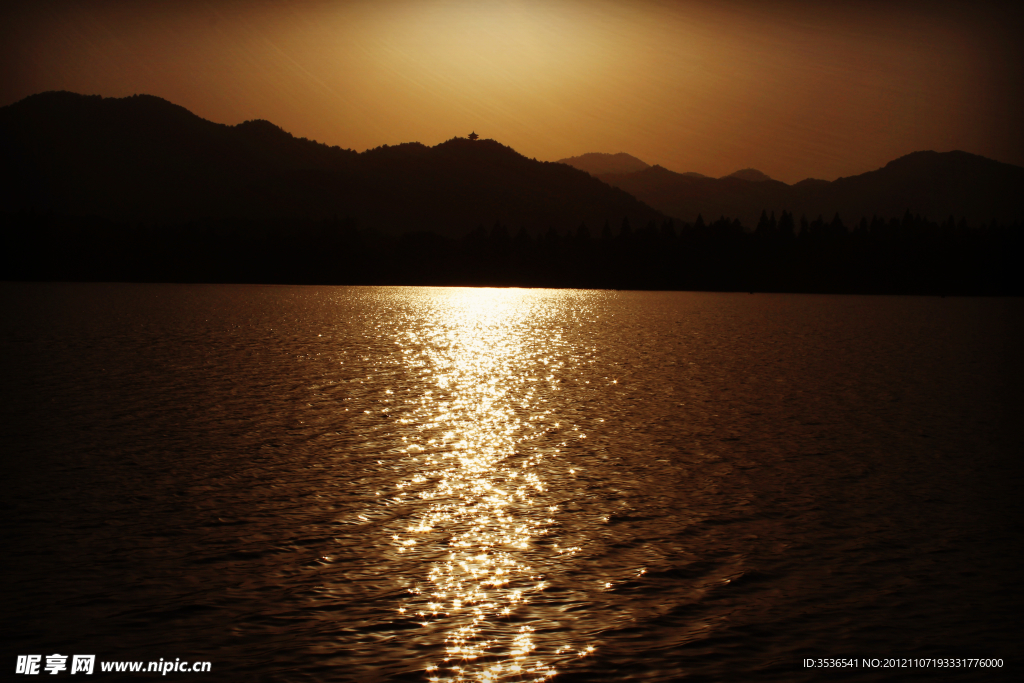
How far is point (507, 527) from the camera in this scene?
16484mm

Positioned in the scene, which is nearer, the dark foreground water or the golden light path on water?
the golden light path on water

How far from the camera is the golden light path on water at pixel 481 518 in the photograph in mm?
10922

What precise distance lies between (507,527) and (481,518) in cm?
81

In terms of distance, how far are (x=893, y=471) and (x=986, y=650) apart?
38.2 feet

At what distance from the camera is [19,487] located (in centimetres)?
1881

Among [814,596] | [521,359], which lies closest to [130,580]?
[814,596]

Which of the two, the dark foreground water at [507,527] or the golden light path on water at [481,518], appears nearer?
the golden light path on water at [481,518]

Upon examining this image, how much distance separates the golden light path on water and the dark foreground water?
7 centimetres

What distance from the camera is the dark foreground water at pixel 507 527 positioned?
437 inches

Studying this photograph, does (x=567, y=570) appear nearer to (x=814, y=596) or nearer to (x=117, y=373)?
(x=814, y=596)

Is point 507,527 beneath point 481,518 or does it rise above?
beneath

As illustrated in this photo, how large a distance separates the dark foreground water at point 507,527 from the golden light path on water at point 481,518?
0.24 ft

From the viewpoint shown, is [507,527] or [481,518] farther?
[481,518]

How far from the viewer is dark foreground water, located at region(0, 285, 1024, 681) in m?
11.1
